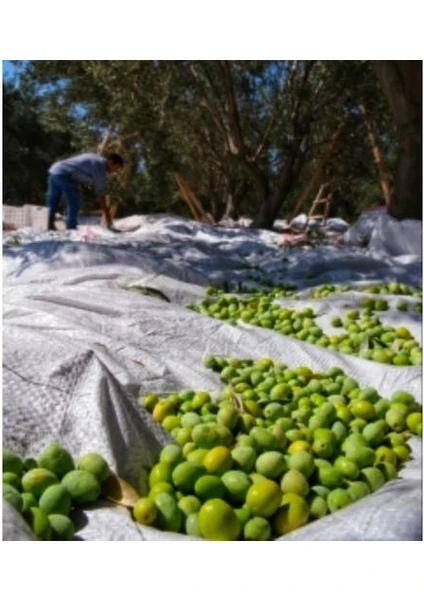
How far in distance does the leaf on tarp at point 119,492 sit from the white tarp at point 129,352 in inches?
1.6

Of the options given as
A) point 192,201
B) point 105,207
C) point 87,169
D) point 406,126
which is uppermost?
point 406,126

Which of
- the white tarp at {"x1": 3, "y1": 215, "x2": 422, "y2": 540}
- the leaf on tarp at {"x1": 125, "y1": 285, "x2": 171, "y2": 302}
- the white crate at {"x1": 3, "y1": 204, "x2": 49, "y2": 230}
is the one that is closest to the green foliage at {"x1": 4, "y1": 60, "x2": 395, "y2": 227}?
the white crate at {"x1": 3, "y1": 204, "x2": 49, "y2": 230}

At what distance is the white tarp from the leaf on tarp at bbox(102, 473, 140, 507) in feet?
0.13

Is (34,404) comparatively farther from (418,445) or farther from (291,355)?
(291,355)

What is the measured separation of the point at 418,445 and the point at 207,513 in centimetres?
126

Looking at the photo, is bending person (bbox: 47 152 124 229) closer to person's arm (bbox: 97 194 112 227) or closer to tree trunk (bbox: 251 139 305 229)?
person's arm (bbox: 97 194 112 227)

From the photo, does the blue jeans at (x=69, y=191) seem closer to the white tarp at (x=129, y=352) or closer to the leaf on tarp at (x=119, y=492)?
the white tarp at (x=129, y=352)

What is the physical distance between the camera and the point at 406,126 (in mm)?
9805

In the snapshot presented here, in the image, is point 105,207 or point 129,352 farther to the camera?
point 105,207

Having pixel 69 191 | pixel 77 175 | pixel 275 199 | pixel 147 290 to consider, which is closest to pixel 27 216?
pixel 69 191

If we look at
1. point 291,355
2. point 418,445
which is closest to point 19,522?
point 418,445

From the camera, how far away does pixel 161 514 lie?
1.89 m

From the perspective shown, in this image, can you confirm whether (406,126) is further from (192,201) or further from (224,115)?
(192,201)

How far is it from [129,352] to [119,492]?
1367 mm
